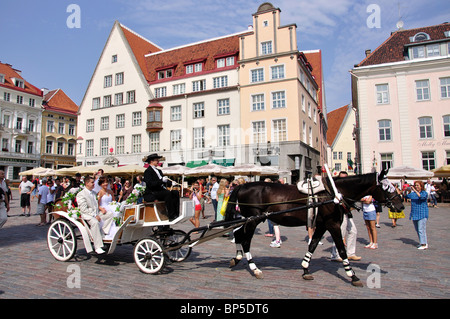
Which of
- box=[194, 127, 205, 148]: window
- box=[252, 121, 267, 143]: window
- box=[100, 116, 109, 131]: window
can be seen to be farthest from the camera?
box=[100, 116, 109, 131]: window

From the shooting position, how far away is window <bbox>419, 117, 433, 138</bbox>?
30.1 metres

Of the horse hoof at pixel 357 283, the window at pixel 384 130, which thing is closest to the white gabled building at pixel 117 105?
the window at pixel 384 130

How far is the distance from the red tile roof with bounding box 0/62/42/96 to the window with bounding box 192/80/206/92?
3499 cm

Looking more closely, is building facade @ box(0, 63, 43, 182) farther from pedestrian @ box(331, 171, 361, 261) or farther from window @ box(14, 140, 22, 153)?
pedestrian @ box(331, 171, 361, 261)

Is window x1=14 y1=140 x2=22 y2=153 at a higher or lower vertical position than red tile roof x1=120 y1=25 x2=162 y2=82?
lower

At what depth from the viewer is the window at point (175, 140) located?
36.2 meters

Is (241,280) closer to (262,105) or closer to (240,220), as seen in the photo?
(240,220)

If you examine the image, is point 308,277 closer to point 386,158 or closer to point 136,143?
point 386,158

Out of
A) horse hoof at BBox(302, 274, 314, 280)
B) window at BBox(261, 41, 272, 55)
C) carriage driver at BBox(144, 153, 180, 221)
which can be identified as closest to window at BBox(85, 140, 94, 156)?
window at BBox(261, 41, 272, 55)

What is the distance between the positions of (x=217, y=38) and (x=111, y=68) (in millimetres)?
14761

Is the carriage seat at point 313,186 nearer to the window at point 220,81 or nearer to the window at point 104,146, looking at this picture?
the window at point 220,81

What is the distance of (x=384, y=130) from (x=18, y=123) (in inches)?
2206
